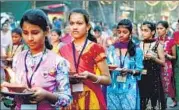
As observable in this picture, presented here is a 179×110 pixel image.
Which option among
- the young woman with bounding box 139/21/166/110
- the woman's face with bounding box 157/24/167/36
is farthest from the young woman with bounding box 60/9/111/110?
the woman's face with bounding box 157/24/167/36

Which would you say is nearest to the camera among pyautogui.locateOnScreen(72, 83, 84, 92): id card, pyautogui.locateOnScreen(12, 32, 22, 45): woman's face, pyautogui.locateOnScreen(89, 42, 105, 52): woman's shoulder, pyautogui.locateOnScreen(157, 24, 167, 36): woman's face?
pyautogui.locateOnScreen(72, 83, 84, 92): id card

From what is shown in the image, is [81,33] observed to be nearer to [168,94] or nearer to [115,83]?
[115,83]

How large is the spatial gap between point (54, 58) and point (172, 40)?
477cm

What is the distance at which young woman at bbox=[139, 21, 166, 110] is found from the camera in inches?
273

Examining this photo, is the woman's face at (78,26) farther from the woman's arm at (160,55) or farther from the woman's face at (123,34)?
the woman's arm at (160,55)

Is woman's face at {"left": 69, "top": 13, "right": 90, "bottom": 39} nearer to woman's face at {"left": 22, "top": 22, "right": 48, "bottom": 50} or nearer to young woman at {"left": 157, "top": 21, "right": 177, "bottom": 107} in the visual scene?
woman's face at {"left": 22, "top": 22, "right": 48, "bottom": 50}

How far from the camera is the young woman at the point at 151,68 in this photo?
693 centimetres

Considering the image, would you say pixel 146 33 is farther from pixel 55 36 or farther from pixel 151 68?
pixel 55 36

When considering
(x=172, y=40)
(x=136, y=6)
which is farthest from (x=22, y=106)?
(x=136, y=6)

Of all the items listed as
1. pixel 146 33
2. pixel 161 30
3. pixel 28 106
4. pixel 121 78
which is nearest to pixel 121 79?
pixel 121 78

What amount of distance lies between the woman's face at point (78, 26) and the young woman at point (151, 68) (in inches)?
104

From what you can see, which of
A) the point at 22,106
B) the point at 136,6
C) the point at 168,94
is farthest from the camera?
the point at 136,6

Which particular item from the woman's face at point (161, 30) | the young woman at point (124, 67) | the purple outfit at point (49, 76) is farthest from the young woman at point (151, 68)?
the purple outfit at point (49, 76)

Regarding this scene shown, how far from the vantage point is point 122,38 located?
19.4 feet
